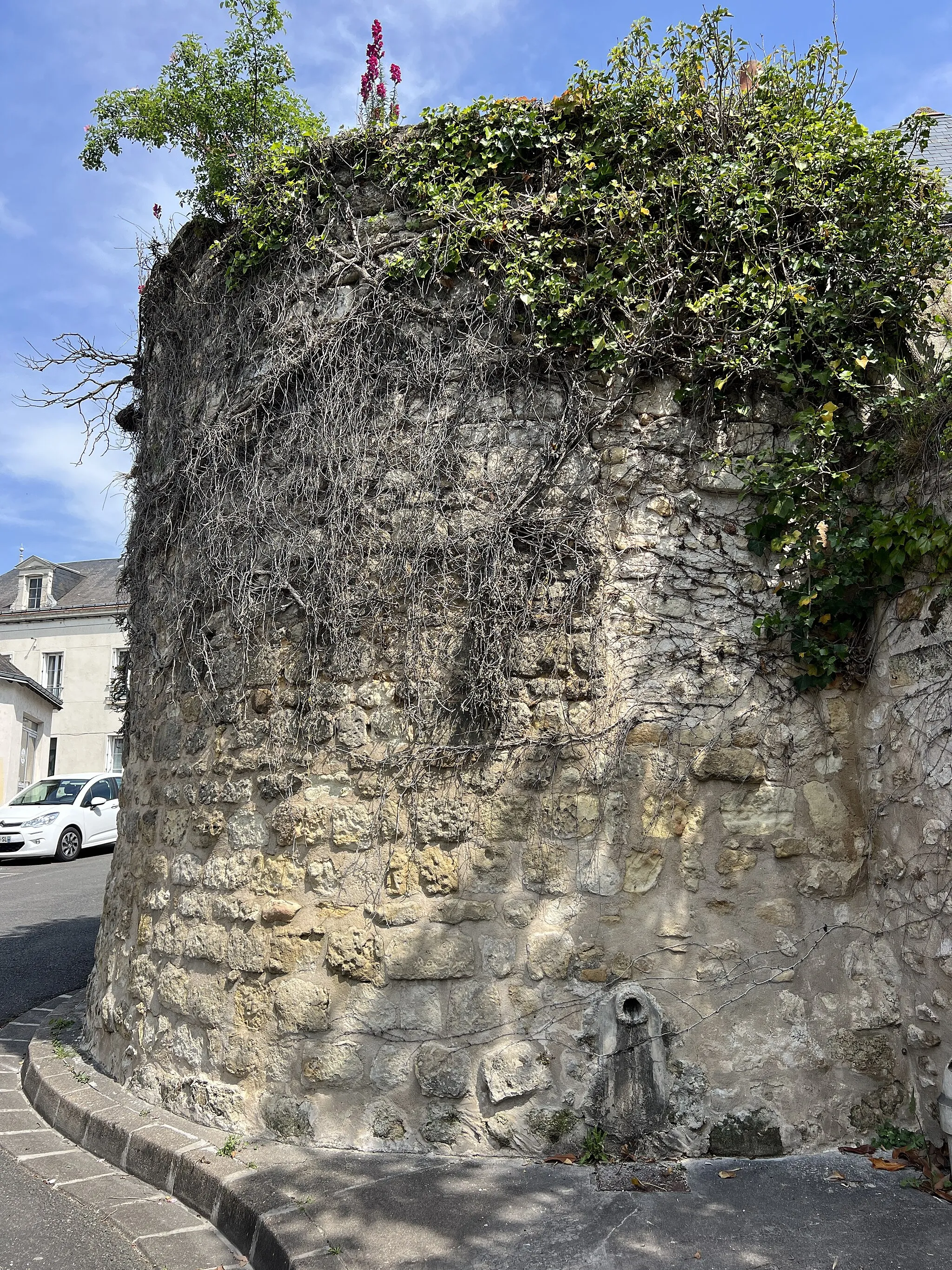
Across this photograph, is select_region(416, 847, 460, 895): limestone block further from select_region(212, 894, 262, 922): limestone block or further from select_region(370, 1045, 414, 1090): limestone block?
select_region(212, 894, 262, 922): limestone block

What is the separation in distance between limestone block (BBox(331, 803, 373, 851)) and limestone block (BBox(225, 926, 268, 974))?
50cm

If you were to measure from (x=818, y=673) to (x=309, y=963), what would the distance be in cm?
234

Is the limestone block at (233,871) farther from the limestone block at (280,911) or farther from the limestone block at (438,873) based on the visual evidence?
the limestone block at (438,873)

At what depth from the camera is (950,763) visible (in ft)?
11.3

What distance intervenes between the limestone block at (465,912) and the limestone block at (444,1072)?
0.46 meters

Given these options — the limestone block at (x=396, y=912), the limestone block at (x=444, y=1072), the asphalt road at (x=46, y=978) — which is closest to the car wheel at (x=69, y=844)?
the asphalt road at (x=46, y=978)

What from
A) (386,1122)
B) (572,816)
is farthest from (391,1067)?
(572,816)

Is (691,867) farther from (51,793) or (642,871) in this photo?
(51,793)

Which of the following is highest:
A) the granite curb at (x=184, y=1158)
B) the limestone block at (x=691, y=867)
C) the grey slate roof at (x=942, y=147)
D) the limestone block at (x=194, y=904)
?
the grey slate roof at (x=942, y=147)

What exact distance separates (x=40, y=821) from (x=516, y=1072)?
13625 mm

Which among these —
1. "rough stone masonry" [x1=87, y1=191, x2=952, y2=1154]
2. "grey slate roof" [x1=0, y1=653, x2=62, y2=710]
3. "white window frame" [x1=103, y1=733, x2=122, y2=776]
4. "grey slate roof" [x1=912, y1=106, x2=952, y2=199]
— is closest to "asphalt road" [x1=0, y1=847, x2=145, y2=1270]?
"rough stone masonry" [x1=87, y1=191, x2=952, y2=1154]

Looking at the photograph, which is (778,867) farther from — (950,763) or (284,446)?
(284,446)

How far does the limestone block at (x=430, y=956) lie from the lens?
3648 millimetres

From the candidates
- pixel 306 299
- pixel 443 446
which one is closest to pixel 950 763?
pixel 443 446
